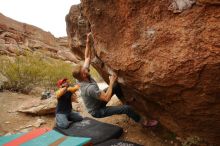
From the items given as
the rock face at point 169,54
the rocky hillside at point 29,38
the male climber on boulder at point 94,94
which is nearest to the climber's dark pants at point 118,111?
the male climber on boulder at point 94,94

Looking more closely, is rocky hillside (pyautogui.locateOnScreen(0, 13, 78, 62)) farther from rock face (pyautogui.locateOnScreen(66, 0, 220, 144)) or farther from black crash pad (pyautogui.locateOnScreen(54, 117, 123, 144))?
rock face (pyautogui.locateOnScreen(66, 0, 220, 144))

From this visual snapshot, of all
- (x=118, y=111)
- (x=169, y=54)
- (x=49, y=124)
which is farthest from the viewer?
(x=49, y=124)

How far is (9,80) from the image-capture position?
1034cm

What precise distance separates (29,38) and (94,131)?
87.2 feet

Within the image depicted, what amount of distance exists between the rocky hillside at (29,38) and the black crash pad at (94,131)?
64.9 feet

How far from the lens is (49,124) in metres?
6.81

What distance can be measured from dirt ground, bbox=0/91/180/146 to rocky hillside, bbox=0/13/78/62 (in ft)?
52.8

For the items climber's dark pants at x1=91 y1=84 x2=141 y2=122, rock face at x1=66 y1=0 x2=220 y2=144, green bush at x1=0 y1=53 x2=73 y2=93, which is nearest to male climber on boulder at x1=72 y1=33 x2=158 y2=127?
climber's dark pants at x1=91 y1=84 x2=141 y2=122

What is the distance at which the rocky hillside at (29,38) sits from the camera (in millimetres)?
25750

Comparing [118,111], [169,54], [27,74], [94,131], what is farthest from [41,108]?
[169,54]

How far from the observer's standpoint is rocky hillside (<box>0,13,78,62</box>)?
84.5 ft

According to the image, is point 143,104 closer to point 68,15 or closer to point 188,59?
point 188,59

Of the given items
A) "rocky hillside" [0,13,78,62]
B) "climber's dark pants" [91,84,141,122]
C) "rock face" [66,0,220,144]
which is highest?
"rocky hillside" [0,13,78,62]

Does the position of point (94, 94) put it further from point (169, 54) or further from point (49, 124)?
point (49, 124)
